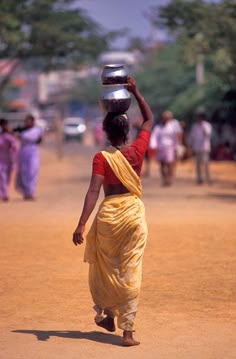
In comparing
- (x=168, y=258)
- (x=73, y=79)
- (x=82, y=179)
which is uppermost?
(x=168, y=258)

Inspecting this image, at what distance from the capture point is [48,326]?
8.45m

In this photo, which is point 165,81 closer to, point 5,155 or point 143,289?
point 5,155

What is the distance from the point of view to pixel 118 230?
308 inches

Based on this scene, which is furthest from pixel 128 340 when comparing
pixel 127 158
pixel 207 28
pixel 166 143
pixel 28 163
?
pixel 207 28

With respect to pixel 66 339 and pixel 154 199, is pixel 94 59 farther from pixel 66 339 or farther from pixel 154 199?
pixel 66 339

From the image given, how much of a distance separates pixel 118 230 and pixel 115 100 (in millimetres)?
948

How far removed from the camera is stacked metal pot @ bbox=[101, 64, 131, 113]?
7.97 metres

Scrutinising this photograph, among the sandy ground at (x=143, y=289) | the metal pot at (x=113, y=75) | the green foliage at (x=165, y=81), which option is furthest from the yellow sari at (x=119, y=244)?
the green foliage at (x=165, y=81)

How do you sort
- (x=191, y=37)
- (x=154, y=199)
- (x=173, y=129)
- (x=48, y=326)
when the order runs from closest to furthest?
(x=48, y=326), (x=154, y=199), (x=173, y=129), (x=191, y=37)

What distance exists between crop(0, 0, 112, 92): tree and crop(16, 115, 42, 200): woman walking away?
389 inches

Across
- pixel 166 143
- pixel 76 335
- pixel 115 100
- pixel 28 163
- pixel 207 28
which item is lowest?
pixel 166 143

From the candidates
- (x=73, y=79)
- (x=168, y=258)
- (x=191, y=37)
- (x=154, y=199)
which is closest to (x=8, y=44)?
(x=191, y=37)

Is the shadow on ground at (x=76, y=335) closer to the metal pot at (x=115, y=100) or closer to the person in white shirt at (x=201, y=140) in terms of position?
the metal pot at (x=115, y=100)

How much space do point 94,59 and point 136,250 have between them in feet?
112
